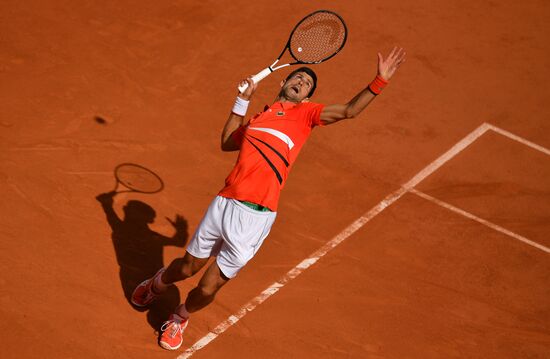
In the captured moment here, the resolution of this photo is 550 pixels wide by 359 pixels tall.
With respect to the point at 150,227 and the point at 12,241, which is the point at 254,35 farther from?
the point at 12,241

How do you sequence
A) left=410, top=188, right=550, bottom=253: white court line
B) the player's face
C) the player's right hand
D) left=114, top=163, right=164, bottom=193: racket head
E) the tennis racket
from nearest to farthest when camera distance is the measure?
the player's right hand
the player's face
the tennis racket
left=114, top=163, right=164, bottom=193: racket head
left=410, top=188, right=550, bottom=253: white court line

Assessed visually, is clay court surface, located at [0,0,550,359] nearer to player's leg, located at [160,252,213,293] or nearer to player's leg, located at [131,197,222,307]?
player's leg, located at [131,197,222,307]

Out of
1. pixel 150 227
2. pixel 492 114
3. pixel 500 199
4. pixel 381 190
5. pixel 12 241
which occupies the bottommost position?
pixel 12 241

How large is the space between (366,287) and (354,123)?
3.41m

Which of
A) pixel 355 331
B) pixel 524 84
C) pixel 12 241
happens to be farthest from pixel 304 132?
pixel 524 84

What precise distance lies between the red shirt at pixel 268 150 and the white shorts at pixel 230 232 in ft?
0.35

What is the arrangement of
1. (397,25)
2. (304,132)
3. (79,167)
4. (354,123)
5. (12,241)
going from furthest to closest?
(397,25), (354,123), (79,167), (12,241), (304,132)

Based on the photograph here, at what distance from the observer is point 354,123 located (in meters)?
11.3

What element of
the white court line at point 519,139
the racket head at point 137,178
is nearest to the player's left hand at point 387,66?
the racket head at point 137,178

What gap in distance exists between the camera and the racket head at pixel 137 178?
360 inches

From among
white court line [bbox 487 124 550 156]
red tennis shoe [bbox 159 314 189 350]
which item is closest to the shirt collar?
red tennis shoe [bbox 159 314 189 350]

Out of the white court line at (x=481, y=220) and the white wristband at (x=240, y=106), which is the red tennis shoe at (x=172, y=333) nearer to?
the white wristband at (x=240, y=106)

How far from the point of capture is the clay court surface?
25.6 feet

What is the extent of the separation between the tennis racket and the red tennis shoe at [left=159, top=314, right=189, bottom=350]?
261 cm
